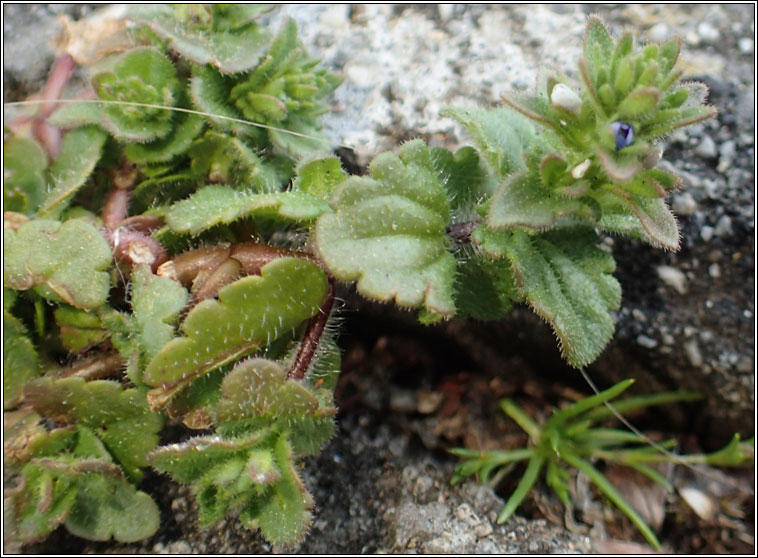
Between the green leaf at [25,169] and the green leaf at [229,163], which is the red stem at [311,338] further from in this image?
the green leaf at [25,169]

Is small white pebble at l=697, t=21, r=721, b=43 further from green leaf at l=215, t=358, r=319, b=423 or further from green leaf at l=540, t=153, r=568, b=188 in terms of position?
green leaf at l=215, t=358, r=319, b=423

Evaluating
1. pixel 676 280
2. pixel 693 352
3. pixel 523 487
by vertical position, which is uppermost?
pixel 676 280

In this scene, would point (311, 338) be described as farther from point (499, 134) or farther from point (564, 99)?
point (564, 99)

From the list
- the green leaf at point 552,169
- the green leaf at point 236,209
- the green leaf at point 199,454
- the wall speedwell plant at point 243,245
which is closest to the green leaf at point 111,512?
the wall speedwell plant at point 243,245

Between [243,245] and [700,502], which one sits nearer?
[243,245]

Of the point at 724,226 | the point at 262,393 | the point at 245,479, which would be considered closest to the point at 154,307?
the point at 262,393

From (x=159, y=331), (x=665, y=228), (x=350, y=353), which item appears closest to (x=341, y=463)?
(x=350, y=353)

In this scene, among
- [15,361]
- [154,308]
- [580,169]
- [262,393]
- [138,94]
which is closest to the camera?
[580,169]
